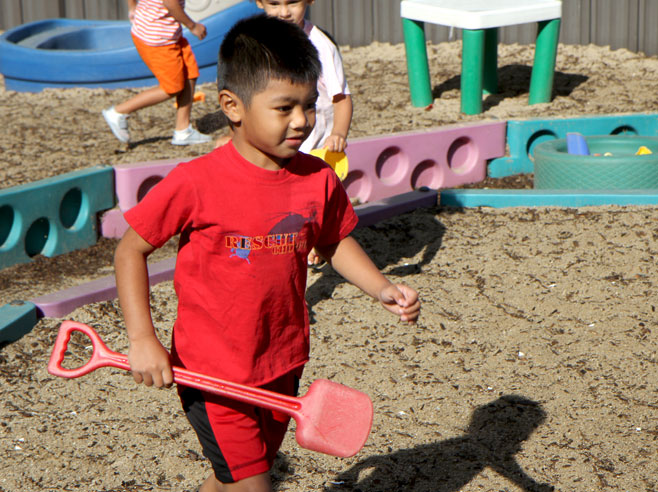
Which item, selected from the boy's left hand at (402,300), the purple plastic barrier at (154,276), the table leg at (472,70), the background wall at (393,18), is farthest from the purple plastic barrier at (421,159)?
the boy's left hand at (402,300)

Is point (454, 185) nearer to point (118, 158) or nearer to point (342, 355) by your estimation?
point (118, 158)

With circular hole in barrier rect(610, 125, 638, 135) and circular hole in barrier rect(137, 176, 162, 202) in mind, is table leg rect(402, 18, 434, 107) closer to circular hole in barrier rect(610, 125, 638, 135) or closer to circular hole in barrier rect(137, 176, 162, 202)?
circular hole in barrier rect(610, 125, 638, 135)

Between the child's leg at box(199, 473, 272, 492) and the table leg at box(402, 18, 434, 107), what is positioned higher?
the table leg at box(402, 18, 434, 107)

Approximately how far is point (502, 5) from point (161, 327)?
12.2 ft

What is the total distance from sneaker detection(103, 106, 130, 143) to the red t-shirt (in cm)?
401

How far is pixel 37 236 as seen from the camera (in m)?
4.30

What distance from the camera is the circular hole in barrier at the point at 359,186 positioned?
508 cm

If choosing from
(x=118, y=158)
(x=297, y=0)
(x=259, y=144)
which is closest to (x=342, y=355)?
(x=297, y=0)

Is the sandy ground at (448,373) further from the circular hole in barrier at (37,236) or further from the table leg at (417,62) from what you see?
the table leg at (417,62)

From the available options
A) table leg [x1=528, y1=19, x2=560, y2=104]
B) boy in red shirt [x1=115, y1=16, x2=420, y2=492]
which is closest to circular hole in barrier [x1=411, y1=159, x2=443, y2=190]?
table leg [x1=528, y1=19, x2=560, y2=104]

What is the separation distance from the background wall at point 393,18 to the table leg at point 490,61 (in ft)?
4.68

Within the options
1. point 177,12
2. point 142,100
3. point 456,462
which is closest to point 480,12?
point 177,12

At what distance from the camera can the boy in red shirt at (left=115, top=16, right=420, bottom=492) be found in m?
1.88

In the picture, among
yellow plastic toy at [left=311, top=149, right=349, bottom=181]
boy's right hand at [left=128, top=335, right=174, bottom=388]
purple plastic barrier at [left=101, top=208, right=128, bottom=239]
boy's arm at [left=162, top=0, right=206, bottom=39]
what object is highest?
boy's arm at [left=162, top=0, right=206, bottom=39]
